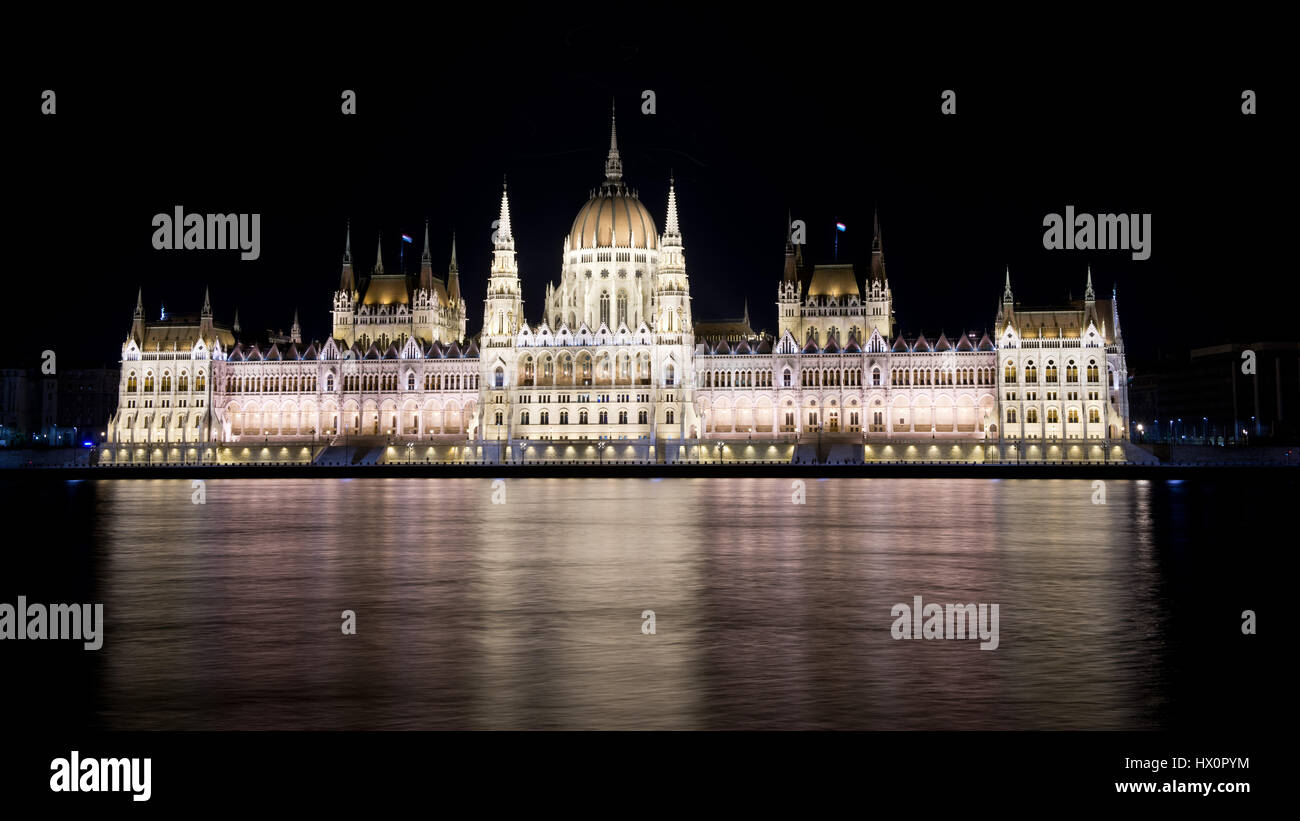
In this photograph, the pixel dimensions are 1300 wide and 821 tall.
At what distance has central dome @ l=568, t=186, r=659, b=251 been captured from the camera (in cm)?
12450

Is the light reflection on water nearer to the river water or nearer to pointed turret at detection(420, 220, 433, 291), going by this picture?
the river water

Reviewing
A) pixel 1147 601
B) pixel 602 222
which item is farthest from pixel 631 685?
pixel 602 222

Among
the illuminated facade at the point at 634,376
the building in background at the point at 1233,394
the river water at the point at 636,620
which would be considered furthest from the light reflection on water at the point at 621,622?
the building in background at the point at 1233,394

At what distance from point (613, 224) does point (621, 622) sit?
344 feet

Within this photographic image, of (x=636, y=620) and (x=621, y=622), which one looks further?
(x=636, y=620)

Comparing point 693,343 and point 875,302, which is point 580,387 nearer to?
point 693,343

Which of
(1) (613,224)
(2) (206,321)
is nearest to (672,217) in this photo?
(1) (613,224)

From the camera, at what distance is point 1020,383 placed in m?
113

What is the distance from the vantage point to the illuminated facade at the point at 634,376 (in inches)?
4427

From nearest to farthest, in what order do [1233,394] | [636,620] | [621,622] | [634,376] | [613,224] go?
[621,622], [636,620], [634,376], [613,224], [1233,394]

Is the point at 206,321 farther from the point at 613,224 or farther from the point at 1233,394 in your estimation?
the point at 1233,394

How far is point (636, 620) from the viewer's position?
22859 millimetres

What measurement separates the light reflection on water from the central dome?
7635 centimetres
